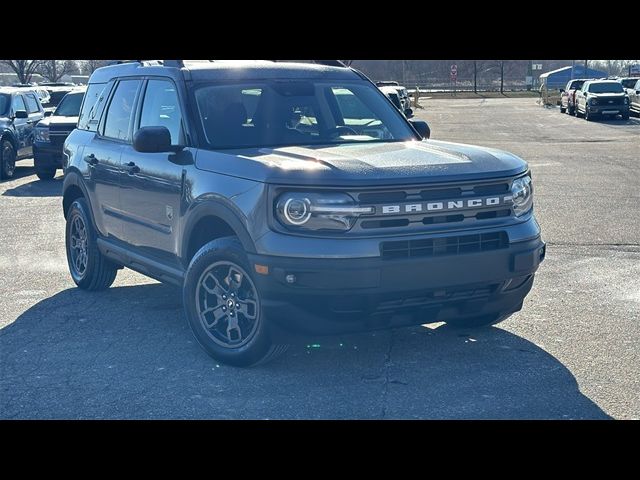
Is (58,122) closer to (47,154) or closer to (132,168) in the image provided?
(47,154)

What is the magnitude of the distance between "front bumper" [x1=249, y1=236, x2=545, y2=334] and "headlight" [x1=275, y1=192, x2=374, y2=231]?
0.70ft

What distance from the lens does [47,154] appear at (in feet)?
60.8

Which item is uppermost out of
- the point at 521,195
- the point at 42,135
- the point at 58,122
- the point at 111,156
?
the point at 111,156

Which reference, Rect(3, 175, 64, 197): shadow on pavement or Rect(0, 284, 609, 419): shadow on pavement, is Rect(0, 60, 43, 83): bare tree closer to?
Rect(3, 175, 64, 197): shadow on pavement

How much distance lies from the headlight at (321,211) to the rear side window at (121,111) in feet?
8.19

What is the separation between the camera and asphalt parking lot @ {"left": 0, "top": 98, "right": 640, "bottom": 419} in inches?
206

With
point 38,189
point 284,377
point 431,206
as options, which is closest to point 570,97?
point 38,189

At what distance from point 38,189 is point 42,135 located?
1929 millimetres

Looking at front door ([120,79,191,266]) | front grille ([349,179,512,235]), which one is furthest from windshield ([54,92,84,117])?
front grille ([349,179,512,235])

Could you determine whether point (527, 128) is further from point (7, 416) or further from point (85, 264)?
point (7, 416)
